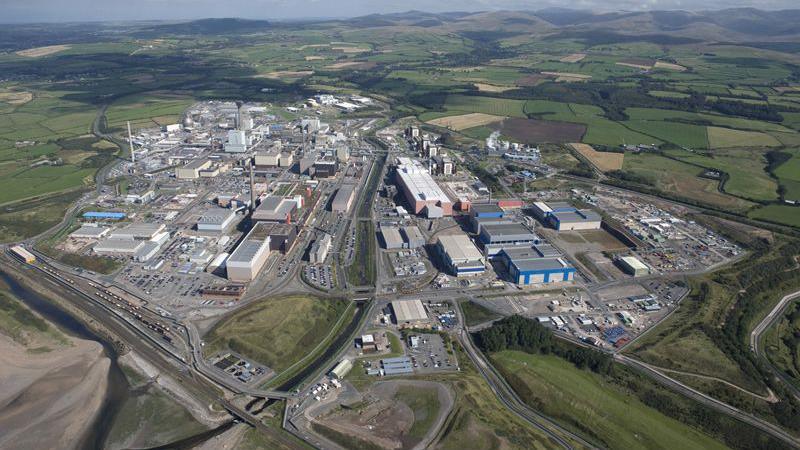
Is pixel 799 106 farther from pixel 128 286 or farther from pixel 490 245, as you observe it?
pixel 128 286

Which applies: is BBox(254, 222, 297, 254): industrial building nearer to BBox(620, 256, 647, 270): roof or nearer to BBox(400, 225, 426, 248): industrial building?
BBox(400, 225, 426, 248): industrial building

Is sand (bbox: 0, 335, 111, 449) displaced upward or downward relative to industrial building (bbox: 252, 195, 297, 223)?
downward

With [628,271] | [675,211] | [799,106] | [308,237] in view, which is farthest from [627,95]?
[308,237]

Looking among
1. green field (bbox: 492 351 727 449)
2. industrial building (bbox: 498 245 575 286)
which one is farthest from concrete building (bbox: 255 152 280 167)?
green field (bbox: 492 351 727 449)

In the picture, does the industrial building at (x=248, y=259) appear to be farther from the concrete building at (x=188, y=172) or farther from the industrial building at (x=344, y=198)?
the concrete building at (x=188, y=172)

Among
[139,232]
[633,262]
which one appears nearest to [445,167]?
[633,262]

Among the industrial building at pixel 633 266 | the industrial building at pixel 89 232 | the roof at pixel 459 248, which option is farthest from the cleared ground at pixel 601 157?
the industrial building at pixel 89 232

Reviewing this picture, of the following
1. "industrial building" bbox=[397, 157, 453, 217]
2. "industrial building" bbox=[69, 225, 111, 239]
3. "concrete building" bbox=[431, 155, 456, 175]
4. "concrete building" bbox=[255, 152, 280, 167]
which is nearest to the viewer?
"industrial building" bbox=[69, 225, 111, 239]
